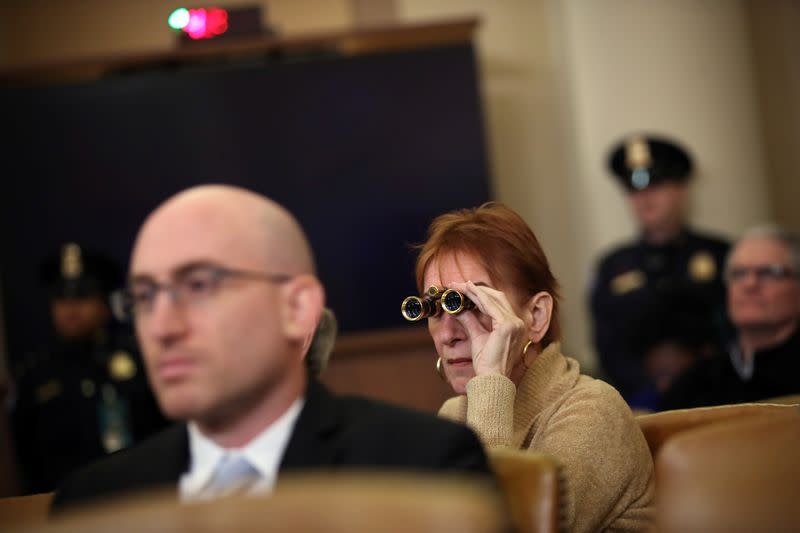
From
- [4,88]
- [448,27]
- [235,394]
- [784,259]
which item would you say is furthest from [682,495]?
[4,88]

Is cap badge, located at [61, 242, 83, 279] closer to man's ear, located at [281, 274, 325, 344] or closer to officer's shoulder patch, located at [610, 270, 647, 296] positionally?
officer's shoulder patch, located at [610, 270, 647, 296]

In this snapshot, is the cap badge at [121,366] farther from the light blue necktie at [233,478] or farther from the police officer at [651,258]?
the light blue necktie at [233,478]

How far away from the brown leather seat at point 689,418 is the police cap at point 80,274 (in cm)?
368

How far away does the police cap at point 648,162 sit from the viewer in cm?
546

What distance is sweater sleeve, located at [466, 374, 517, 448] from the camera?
2.25 metres

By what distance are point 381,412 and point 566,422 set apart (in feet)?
2.12

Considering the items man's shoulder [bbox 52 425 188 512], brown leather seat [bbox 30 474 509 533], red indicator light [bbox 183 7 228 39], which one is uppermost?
red indicator light [bbox 183 7 228 39]

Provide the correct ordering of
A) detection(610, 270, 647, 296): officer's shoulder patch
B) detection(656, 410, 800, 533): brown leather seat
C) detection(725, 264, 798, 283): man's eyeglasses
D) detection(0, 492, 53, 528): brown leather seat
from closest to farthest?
detection(656, 410, 800, 533): brown leather seat
detection(0, 492, 53, 528): brown leather seat
detection(725, 264, 798, 283): man's eyeglasses
detection(610, 270, 647, 296): officer's shoulder patch

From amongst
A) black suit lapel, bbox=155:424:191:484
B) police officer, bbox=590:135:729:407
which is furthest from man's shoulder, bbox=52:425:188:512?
police officer, bbox=590:135:729:407

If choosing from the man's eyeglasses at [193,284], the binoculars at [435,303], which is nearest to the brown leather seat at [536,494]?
the man's eyeglasses at [193,284]

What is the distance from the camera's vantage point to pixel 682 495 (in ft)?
5.27

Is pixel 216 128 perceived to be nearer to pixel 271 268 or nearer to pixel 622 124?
pixel 622 124

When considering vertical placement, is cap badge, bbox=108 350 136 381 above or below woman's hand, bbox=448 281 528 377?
below

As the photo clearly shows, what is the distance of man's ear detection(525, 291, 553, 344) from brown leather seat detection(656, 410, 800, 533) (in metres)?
0.80
